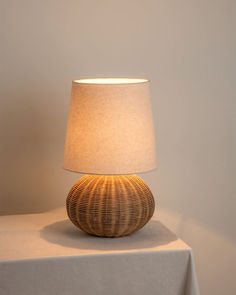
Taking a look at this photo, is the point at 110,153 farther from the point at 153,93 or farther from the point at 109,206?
the point at 153,93

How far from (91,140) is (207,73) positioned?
2.62ft

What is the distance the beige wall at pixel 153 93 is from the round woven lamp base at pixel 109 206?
1.46 ft

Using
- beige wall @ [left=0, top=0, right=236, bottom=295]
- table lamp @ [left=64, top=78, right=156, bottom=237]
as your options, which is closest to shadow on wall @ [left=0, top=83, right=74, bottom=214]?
beige wall @ [left=0, top=0, right=236, bottom=295]

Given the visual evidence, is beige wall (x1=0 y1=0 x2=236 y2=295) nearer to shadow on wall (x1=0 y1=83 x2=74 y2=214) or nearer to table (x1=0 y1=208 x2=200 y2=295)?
shadow on wall (x1=0 y1=83 x2=74 y2=214)

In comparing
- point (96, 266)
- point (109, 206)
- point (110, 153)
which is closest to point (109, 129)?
point (110, 153)

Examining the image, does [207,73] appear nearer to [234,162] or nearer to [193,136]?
[193,136]

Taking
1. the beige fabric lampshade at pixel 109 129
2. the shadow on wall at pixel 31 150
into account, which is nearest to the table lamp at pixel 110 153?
→ the beige fabric lampshade at pixel 109 129

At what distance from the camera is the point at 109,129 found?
148 cm

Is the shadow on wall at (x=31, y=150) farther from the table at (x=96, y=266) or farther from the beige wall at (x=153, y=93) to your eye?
the table at (x=96, y=266)

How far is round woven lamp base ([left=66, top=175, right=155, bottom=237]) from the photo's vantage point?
4.98ft

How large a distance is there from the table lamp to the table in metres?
0.09

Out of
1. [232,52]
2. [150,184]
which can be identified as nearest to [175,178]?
[150,184]

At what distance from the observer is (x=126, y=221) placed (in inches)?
60.1

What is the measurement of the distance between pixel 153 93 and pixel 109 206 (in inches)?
26.6
